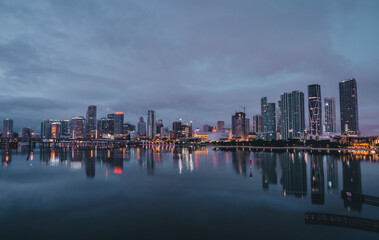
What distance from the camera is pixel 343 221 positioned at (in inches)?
713

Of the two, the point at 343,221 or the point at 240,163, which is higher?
the point at 343,221

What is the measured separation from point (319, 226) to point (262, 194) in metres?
9.87

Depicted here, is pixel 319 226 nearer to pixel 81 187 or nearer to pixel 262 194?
pixel 262 194

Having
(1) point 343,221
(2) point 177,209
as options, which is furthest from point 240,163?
(1) point 343,221

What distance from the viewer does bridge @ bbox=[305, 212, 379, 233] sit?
56.5 feet

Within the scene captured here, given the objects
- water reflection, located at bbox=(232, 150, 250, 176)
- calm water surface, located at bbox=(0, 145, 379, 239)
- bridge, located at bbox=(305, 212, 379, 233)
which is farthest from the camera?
water reflection, located at bbox=(232, 150, 250, 176)

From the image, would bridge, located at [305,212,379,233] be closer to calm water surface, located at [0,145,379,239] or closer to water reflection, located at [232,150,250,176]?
calm water surface, located at [0,145,379,239]

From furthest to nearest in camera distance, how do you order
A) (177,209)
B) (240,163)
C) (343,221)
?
(240,163)
(177,209)
(343,221)

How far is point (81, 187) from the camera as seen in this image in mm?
32406

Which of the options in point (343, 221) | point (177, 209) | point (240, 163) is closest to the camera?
point (343, 221)

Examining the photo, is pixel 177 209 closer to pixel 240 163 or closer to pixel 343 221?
pixel 343 221

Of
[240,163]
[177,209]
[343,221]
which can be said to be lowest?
[240,163]

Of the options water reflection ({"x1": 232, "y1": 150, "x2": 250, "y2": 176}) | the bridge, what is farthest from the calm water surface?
water reflection ({"x1": 232, "y1": 150, "x2": 250, "y2": 176})

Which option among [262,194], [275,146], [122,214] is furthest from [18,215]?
[275,146]
